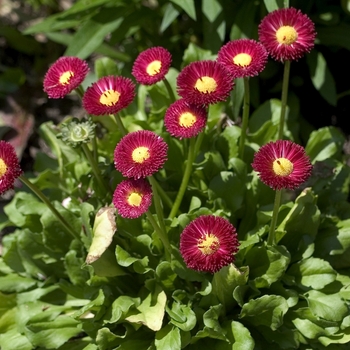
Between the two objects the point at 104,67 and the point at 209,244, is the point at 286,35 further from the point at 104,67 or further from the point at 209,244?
the point at 104,67

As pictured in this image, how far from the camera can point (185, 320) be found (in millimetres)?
1780

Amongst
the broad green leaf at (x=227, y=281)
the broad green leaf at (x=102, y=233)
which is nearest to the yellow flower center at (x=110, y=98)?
the broad green leaf at (x=102, y=233)

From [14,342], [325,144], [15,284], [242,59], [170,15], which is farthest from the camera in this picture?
[170,15]

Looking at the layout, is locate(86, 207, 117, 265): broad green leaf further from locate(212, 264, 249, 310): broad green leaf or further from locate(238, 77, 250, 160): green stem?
locate(238, 77, 250, 160): green stem

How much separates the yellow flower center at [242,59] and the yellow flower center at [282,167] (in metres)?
0.33

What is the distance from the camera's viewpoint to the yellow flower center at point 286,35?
1.69m

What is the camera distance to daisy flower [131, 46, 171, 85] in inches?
69.8

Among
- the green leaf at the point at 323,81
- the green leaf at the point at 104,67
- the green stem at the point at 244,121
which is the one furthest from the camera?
the green leaf at the point at 323,81

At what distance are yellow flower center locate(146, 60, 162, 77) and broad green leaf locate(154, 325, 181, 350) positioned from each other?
0.81 meters

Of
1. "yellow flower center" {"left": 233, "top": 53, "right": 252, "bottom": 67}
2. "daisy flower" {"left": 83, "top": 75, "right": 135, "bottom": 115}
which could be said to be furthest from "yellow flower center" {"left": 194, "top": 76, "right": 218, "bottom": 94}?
"daisy flower" {"left": 83, "top": 75, "right": 135, "bottom": 115}

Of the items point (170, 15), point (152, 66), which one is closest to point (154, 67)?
point (152, 66)

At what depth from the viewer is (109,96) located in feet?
5.67

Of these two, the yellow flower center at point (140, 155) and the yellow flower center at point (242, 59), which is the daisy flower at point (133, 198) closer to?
the yellow flower center at point (140, 155)

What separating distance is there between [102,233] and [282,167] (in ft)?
1.92
